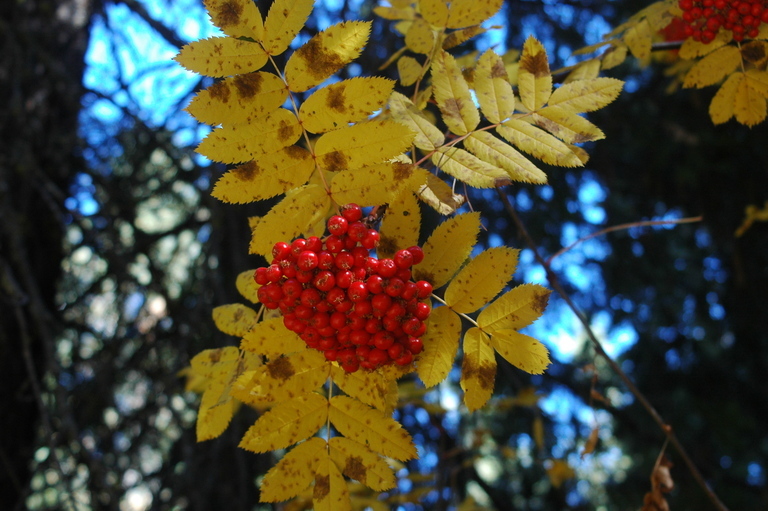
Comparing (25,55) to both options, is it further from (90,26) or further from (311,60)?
(311,60)

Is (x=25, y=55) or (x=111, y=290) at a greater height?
(x=25, y=55)

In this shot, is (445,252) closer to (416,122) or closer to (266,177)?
(416,122)

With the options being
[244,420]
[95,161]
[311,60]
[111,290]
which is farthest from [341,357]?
[95,161]

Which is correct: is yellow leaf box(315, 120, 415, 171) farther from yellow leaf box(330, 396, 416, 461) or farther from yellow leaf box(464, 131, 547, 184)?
yellow leaf box(330, 396, 416, 461)

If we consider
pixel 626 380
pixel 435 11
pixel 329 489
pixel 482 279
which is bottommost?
pixel 626 380

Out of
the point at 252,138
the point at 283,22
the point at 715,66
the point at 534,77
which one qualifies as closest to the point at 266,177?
the point at 252,138

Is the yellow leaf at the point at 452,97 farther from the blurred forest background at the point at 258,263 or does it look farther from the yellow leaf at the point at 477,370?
the blurred forest background at the point at 258,263
